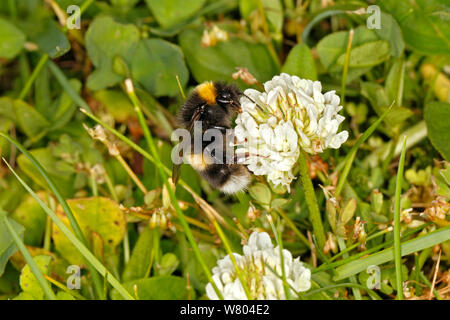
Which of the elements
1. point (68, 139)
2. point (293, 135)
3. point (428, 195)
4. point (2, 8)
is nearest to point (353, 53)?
point (428, 195)

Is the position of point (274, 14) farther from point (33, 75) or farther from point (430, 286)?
point (430, 286)

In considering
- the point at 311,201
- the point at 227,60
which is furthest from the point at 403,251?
the point at 227,60

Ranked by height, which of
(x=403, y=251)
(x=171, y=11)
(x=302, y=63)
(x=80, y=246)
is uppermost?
(x=171, y=11)

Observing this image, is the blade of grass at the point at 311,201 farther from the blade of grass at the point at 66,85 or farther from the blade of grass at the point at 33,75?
the blade of grass at the point at 33,75

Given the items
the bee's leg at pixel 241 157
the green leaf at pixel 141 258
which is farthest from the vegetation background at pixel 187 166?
the bee's leg at pixel 241 157

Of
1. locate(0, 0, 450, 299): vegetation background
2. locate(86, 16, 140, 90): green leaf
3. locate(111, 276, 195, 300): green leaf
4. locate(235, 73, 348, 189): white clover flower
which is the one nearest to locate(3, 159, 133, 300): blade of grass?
locate(0, 0, 450, 299): vegetation background

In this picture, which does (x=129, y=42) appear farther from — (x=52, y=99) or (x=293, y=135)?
(x=293, y=135)

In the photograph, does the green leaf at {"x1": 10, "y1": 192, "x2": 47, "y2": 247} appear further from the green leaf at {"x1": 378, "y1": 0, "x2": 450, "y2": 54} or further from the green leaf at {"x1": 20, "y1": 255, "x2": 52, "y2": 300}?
the green leaf at {"x1": 378, "y1": 0, "x2": 450, "y2": 54}
